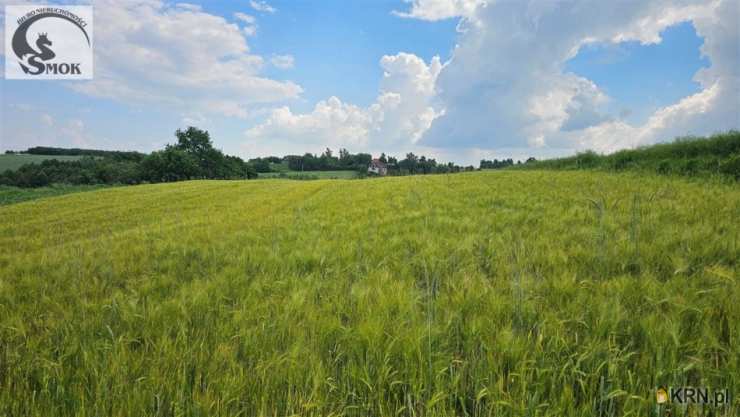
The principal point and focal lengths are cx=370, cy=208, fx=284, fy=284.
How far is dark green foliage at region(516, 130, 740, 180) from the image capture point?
1063 cm

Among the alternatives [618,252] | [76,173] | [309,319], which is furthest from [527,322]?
[76,173]

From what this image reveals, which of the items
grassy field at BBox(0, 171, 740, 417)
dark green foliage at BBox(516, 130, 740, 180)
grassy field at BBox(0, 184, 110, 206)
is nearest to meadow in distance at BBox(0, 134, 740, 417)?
grassy field at BBox(0, 171, 740, 417)

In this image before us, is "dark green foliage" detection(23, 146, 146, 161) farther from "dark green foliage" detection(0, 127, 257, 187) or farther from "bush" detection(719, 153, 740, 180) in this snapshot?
"bush" detection(719, 153, 740, 180)

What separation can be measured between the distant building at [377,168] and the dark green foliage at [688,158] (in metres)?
98.2

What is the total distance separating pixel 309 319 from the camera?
2145mm

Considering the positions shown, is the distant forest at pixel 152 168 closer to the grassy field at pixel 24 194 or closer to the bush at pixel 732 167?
the grassy field at pixel 24 194

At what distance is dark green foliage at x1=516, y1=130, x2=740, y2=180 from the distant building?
98.2 metres

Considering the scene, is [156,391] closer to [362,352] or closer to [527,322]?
[362,352]

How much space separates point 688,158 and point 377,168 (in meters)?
108

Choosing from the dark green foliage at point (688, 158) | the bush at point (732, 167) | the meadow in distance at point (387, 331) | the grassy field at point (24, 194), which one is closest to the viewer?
the meadow in distance at point (387, 331)

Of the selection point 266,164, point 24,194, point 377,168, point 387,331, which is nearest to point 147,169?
point 24,194

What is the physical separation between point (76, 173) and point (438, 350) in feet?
360

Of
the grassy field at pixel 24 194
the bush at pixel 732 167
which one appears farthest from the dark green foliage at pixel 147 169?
the bush at pixel 732 167

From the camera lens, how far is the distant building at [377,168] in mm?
116375
